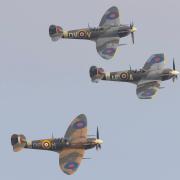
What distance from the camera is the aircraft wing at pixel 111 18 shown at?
149m

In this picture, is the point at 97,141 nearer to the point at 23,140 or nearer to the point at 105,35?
the point at 23,140

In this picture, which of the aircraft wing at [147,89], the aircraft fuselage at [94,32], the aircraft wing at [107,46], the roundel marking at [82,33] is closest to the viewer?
the aircraft wing at [147,89]

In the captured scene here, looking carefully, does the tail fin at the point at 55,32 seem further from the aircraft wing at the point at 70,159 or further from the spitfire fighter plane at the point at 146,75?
the aircraft wing at the point at 70,159

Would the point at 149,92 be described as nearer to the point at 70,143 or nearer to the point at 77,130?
the point at 77,130

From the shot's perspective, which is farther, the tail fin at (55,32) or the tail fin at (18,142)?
the tail fin at (55,32)

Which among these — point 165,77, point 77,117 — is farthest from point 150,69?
point 77,117

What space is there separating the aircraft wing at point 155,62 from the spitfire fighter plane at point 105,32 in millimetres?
4718

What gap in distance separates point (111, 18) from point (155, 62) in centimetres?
976

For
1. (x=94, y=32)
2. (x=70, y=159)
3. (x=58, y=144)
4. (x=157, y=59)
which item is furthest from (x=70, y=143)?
(x=94, y=32)

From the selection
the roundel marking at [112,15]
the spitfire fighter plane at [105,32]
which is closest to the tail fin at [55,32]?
the spitfire fighter plane at [105,32]

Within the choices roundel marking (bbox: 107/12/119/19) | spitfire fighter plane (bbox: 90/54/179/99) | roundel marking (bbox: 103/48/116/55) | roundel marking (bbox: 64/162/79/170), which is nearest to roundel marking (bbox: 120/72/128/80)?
spitfire fighter plane (bbox: 90/54/179/99)

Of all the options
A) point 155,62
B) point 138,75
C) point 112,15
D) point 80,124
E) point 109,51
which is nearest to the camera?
point 80,124

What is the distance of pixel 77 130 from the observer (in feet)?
442

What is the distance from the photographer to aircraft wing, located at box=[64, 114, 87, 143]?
134250 millimetres
